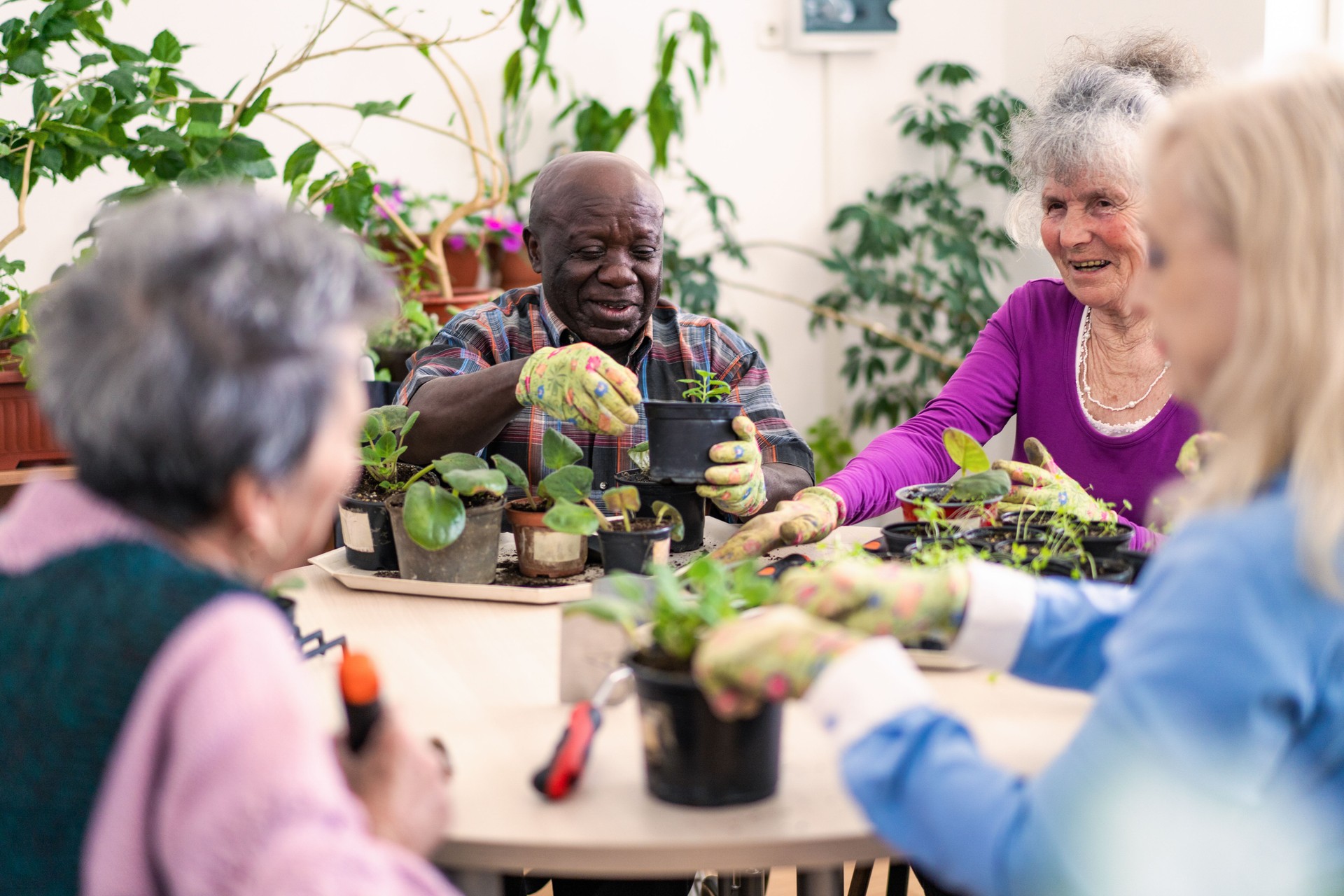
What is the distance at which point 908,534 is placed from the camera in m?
1.36

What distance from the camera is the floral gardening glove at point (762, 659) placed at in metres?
0.77

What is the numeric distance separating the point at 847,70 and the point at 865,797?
3459 millimetres

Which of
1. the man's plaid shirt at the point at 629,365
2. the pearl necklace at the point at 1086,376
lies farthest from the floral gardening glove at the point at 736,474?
the pearl necklace at the point at 1086,376

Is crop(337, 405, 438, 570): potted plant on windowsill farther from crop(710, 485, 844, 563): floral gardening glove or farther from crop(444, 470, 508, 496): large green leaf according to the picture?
crop(710, 485, 844, 563): floral gardening glove

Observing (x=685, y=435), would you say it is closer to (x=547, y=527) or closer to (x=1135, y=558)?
(x=547, y=527)

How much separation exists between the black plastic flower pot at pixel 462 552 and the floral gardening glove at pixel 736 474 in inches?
11.2

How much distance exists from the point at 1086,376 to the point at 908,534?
82 centimetres

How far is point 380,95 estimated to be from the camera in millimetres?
3438

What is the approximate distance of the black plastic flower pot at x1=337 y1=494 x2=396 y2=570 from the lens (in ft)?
4.85

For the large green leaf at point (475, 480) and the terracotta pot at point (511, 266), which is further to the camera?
the terracotta pot at point (511, 266)

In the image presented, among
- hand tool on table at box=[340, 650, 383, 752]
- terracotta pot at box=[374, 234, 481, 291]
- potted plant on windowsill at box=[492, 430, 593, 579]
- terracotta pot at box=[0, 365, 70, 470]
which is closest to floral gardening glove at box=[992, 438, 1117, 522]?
potted plant on windowsill at box=[492, 430, 593, 579]

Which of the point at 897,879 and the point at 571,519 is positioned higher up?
the point at 571,519

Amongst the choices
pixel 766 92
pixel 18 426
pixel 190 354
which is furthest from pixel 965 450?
pixel 766 92

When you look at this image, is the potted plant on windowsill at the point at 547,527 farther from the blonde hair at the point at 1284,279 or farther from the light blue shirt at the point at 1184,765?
the blonde hair at the point at 1284,279
